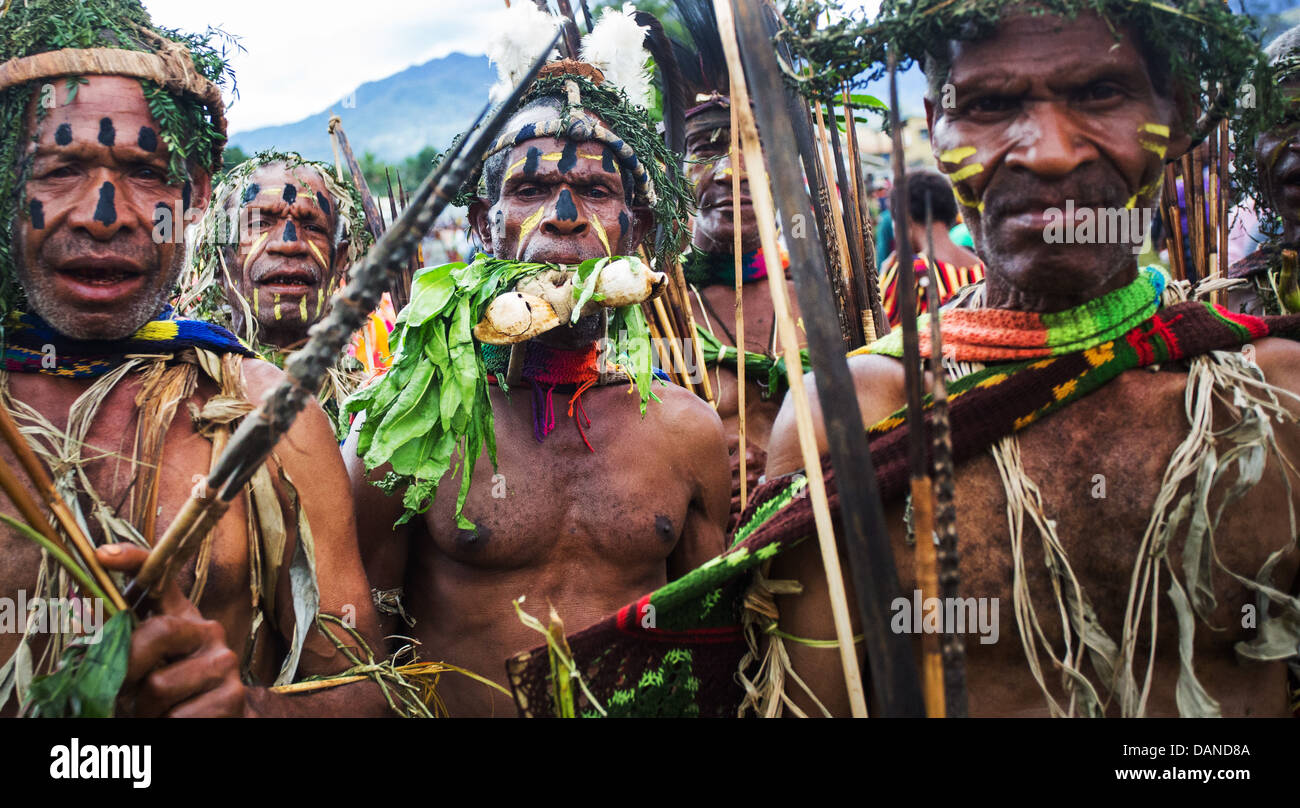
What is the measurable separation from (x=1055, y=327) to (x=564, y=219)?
1.48 metres

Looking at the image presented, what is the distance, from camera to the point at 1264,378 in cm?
198

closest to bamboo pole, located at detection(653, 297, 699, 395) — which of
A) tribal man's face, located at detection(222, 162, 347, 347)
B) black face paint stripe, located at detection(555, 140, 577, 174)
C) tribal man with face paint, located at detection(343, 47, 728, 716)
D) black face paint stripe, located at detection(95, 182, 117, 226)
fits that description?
tribal man with face paint, located at detection(343, 47, 728, 716)

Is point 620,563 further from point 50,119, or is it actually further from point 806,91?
point 50,119

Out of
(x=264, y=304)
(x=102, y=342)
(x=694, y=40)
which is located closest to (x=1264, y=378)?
(x=102, y=342)

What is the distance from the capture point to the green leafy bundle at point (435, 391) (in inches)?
98.9

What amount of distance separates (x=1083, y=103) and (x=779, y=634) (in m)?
1.26

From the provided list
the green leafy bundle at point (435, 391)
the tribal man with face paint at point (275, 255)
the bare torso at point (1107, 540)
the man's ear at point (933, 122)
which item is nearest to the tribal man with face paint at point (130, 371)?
the green leafy bundle at point (435, 391)

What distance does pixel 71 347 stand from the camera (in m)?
2.22

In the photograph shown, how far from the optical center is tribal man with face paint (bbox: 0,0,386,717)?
6.93 feet

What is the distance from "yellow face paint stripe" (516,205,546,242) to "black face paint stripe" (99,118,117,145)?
3.73ft

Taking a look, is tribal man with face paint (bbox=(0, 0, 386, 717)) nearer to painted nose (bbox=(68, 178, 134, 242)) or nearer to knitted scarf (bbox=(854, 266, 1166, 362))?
painted nose (bbox=(68, 178, 134, 242))

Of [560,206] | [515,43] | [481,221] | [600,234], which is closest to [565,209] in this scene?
[560,206]

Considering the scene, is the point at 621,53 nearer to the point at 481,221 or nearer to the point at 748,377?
the point at 481,221

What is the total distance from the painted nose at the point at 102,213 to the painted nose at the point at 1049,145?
1898 millimetres
